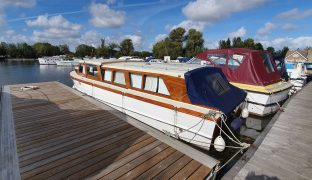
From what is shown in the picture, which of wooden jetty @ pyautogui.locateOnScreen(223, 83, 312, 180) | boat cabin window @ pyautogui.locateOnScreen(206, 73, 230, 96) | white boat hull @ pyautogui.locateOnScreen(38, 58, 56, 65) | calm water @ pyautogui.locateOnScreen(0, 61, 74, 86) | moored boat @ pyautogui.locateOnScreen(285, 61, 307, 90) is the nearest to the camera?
wooden jetty @ pyautogui.locateOnScreen(223, 83, 312, 180)

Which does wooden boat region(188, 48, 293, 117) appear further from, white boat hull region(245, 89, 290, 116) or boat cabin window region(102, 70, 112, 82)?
boat cabin window region(102, 70, 112, 82)

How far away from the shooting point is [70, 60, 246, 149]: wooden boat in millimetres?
5051

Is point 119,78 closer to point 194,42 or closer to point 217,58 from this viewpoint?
point 217,58

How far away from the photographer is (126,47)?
73125mm

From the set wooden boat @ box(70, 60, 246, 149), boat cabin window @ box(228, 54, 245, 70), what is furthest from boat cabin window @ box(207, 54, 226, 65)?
wooden boat @ box(70, 60, 246, 149)

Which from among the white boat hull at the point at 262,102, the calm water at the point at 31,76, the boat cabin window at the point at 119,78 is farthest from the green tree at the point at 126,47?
the white boat hull at the point at 262,102

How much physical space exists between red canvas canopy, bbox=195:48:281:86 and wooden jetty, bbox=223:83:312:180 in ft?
7.33

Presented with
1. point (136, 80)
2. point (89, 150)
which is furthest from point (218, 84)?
point (89, 150)

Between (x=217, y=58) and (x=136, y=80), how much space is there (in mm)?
5079

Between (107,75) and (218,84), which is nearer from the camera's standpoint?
(218,84)

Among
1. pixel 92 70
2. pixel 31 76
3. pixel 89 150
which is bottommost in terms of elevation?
pixel 31 76

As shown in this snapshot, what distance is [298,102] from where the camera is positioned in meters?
9.74

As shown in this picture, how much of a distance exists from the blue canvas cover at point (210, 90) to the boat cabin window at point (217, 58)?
3651 mm

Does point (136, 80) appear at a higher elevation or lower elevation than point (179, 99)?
higher
